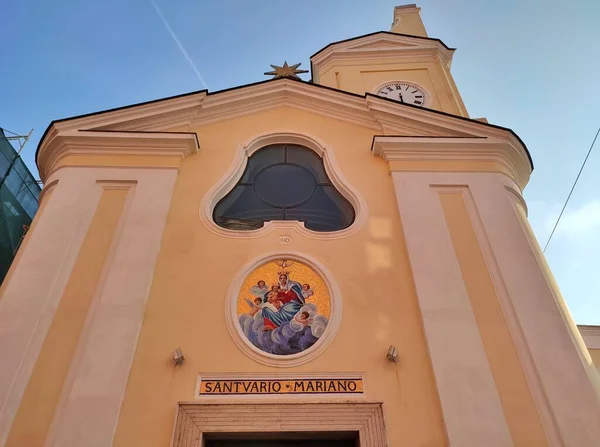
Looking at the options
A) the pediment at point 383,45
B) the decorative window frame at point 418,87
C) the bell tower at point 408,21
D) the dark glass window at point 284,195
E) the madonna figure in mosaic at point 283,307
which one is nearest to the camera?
the madonna figure in mosaic at point 283,307

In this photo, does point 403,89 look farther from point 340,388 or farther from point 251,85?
point 340,388

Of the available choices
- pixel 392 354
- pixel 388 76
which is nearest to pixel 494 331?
pixel 392 354

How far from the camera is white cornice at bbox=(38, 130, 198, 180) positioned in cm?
731

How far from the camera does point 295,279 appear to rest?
19.4 feet

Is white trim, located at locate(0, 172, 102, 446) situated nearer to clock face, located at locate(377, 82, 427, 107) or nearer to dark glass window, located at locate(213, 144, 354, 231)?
dark glass window, located at locate(213, 144, 354, 231)

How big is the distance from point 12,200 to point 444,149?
8004 mm

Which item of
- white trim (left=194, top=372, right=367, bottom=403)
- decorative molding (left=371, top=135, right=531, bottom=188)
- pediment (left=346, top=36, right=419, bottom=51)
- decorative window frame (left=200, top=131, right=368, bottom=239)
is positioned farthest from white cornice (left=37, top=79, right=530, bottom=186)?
pediment (left=346, top=36, right=419, bottom=51)

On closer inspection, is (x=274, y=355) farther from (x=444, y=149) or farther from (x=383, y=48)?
(x=383, y=48)

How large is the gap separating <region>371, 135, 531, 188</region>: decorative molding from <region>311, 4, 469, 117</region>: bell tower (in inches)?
135

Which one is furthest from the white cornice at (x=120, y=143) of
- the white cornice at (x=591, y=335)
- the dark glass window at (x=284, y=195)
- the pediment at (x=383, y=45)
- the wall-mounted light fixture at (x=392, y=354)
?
the white cornice at (x=591, y=335)

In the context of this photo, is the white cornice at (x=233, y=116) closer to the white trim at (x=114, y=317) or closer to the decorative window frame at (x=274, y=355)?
the white trim at (x=114, y=317)

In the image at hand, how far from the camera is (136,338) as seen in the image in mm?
5266

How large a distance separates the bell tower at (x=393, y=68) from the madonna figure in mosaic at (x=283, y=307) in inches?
241

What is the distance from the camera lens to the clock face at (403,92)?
1087cm
